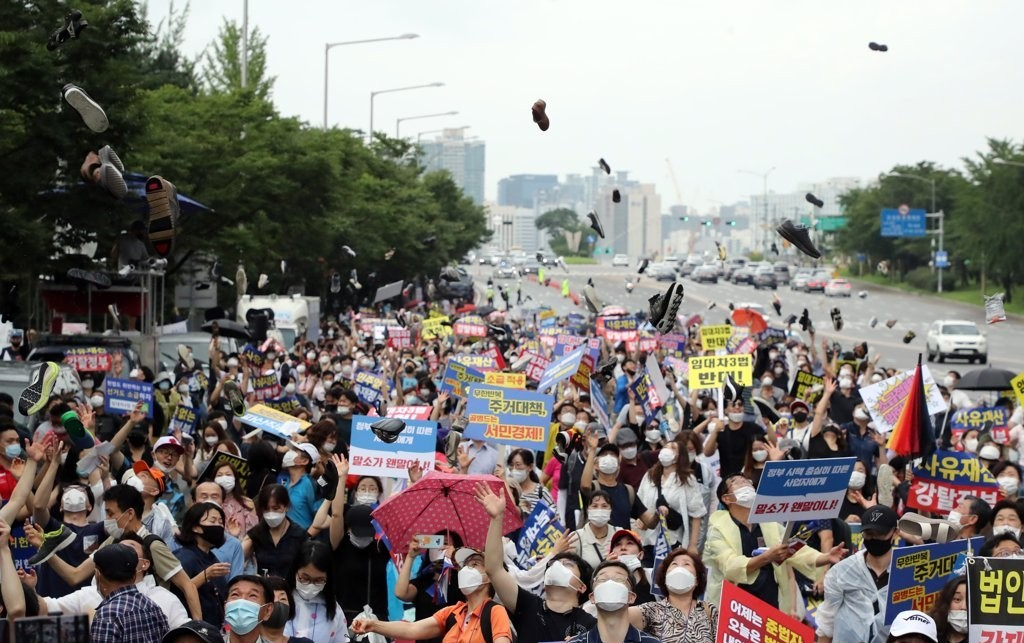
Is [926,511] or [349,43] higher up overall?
[349,43]

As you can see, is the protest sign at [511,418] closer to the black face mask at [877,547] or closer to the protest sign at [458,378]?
the protest sign at [458,378]

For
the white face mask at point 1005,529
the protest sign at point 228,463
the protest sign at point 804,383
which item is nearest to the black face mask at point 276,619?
the protest sign at point 228,463

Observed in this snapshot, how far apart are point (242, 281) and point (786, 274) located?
52.4 meters

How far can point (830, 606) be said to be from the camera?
8.09 meters

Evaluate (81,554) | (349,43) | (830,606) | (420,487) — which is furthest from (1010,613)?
(349,43)

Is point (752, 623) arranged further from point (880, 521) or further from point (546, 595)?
point (880, 521)

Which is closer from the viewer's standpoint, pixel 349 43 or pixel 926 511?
pixel 926 511

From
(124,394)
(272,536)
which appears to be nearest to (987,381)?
(124,394)

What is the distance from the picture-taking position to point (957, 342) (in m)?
41.5

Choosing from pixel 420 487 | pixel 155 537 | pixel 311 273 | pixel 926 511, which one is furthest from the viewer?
pixel 311 273

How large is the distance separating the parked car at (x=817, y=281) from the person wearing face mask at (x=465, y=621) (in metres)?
70.7

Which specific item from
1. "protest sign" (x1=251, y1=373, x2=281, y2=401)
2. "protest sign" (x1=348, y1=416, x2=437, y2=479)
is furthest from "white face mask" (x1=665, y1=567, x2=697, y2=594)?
"protest sign" (x1=251, y1=373, x2=281, y2=401)

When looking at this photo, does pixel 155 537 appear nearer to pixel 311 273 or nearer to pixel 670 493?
pixel 670 493

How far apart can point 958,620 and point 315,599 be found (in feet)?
9.84
